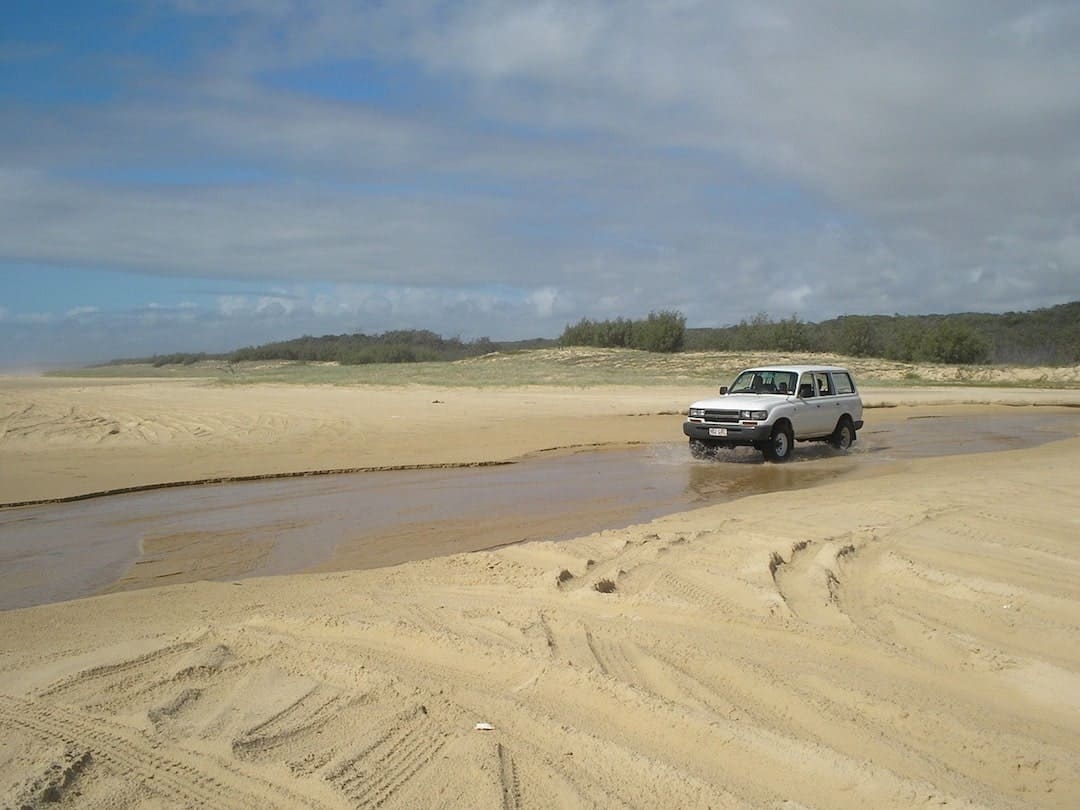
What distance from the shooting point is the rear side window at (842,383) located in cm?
1889

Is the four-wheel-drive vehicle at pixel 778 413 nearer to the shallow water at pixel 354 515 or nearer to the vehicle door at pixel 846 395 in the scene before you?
the vehicle door at pixel 846 395

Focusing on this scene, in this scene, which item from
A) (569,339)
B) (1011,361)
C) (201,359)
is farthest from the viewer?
(201,359)

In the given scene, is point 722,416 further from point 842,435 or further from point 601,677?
point 601,677

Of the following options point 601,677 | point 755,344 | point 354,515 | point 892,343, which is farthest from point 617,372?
point 601,677

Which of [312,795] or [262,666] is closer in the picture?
[312,795]

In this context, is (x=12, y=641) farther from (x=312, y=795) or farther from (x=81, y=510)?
(x=81, y=510)

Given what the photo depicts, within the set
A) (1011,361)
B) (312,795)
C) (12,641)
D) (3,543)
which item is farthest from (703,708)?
(1011,361)

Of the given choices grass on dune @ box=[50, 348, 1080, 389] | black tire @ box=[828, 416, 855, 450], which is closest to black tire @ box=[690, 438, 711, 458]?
black tire @ box=[828, 416, 855, 450]

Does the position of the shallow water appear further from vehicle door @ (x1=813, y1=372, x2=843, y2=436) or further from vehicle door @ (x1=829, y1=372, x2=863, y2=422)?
vehicle door @ (x1=829, y1=372, x2=863, y2=422)

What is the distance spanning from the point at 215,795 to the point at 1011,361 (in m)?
67.2

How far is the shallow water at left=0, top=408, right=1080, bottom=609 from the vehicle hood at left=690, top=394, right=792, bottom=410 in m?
1.09

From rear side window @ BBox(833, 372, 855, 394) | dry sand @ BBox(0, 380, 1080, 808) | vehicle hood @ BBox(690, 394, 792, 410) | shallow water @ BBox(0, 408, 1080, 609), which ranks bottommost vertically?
shallow water @ BBox(0, 408, 1080, 609)

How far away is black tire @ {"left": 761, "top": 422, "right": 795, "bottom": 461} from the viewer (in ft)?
Answer: 55.5

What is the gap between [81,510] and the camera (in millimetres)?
11836
